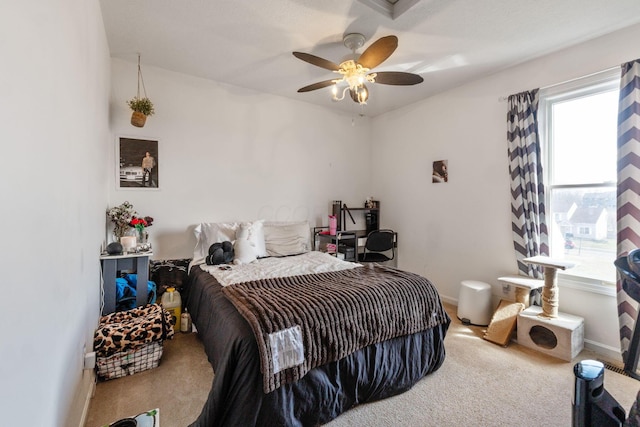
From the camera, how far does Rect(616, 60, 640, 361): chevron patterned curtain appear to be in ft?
7.20

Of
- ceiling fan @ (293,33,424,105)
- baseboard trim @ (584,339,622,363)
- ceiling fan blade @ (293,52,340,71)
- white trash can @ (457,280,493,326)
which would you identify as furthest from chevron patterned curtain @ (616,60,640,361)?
ceiling fan blade @ (293,52,340,71)

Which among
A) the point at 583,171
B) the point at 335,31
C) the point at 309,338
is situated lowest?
the point at 309,338

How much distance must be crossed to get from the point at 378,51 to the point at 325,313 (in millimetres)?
1813

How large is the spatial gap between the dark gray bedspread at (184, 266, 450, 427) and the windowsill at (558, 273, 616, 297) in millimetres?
1395

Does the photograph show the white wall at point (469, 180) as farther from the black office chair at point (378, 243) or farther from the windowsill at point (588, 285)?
the black office chair at point (378, 243)

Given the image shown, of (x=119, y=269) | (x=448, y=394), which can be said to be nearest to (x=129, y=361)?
(x=119, y=269)

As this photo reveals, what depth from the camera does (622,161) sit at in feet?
7.41

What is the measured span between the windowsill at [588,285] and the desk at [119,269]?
12.7 feet

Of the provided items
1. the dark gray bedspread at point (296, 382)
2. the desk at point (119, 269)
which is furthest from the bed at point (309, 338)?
the desk at point (119, 269)

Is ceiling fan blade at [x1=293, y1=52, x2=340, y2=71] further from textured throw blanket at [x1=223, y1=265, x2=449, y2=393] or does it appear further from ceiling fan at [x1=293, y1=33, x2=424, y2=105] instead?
textured throw blanket at [x1=223, y1=265, x2=449, y2=393]

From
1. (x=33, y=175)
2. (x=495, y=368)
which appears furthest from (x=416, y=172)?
(x=33, y=175)

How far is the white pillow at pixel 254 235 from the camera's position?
3104 mm

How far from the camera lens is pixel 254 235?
321cm

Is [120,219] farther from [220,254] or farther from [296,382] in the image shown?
[296,382]
